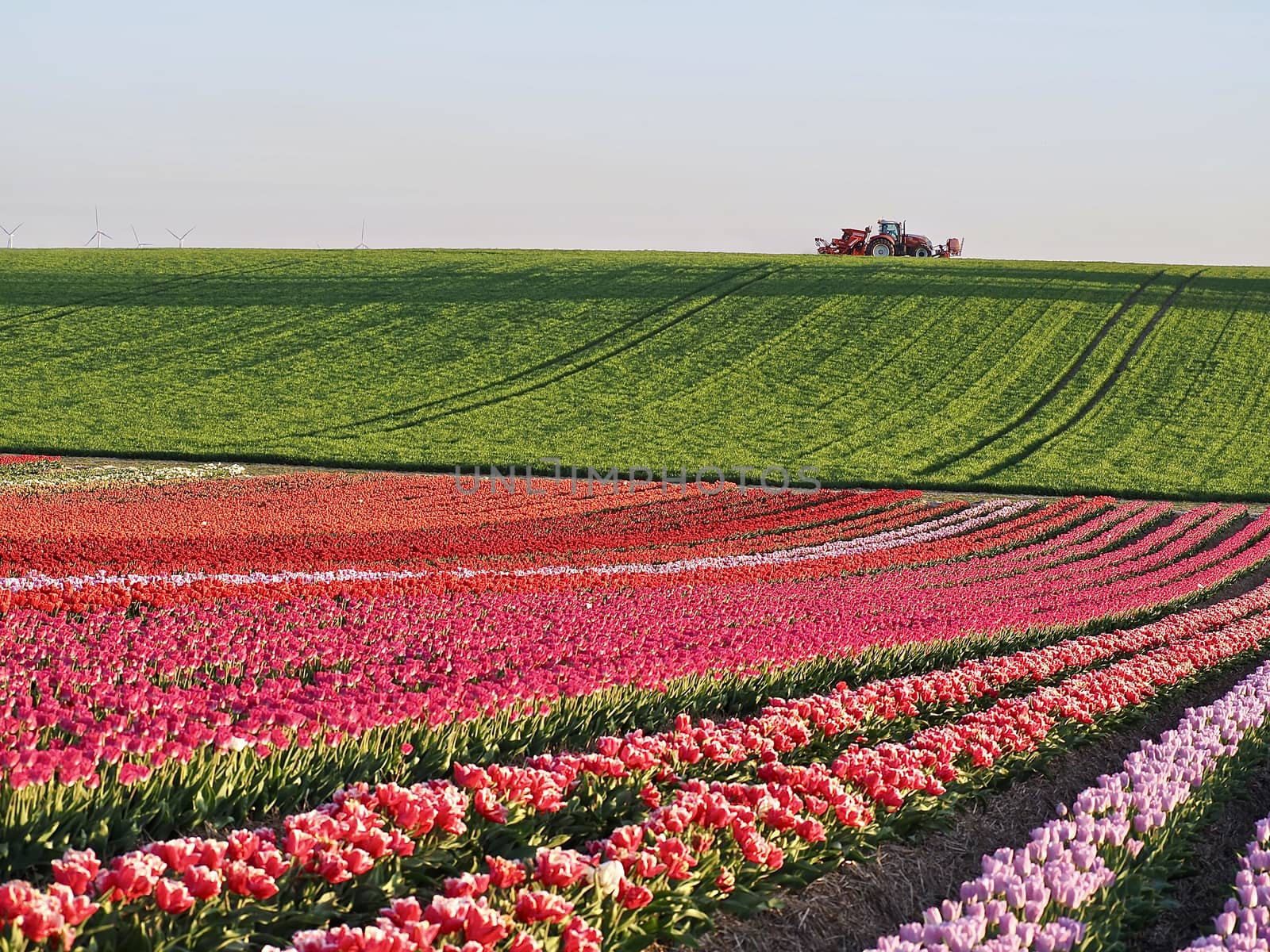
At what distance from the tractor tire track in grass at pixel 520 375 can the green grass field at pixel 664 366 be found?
0.21 meters

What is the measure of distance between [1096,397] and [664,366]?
17.6 meters

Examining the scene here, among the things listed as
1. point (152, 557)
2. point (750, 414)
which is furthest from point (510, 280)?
point (152, 557)

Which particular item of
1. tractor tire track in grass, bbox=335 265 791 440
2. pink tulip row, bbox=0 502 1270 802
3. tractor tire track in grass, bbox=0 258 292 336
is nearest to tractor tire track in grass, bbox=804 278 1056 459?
tractor tire track in grass, bbox=335 265 791 440

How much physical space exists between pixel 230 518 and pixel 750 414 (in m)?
24.4

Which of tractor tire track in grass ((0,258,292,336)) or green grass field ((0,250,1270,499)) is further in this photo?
tractor tire track in grass ((0,258,292,336))

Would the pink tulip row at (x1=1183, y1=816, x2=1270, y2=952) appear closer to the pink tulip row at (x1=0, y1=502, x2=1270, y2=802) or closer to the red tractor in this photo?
the pink tulip row at (x1=0, y1=502, x2=1270, y2=802)

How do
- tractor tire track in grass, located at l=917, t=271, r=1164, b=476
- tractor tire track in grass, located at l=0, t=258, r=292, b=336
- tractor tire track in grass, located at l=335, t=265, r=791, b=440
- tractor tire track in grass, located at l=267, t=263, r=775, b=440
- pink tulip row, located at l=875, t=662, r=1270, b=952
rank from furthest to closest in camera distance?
tractor tire track in grass, located at l=0, t=258, r=292, b=336 < tractor tire track in grass, located at l=335, t=265, r=791, b=440 < tractor tire track in grass, located at l=267, t=263, r=775, b=440 < tractor tire track in grass, located at l=917, t=271, r=1164, b=476 < pink tulip row, located at l=875, t=662, r=1270, b=952

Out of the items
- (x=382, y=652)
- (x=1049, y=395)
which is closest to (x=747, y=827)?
(x=382, y=652)

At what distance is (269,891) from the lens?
16.0ft

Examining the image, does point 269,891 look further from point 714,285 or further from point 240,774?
point 714,285

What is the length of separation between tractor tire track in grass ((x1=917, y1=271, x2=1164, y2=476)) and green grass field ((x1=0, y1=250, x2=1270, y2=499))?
5.4 inches

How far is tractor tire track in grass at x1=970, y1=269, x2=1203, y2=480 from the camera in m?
38.5

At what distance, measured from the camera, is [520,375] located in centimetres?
5059

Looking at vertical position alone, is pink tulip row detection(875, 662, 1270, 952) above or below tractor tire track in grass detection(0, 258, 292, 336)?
A: below
